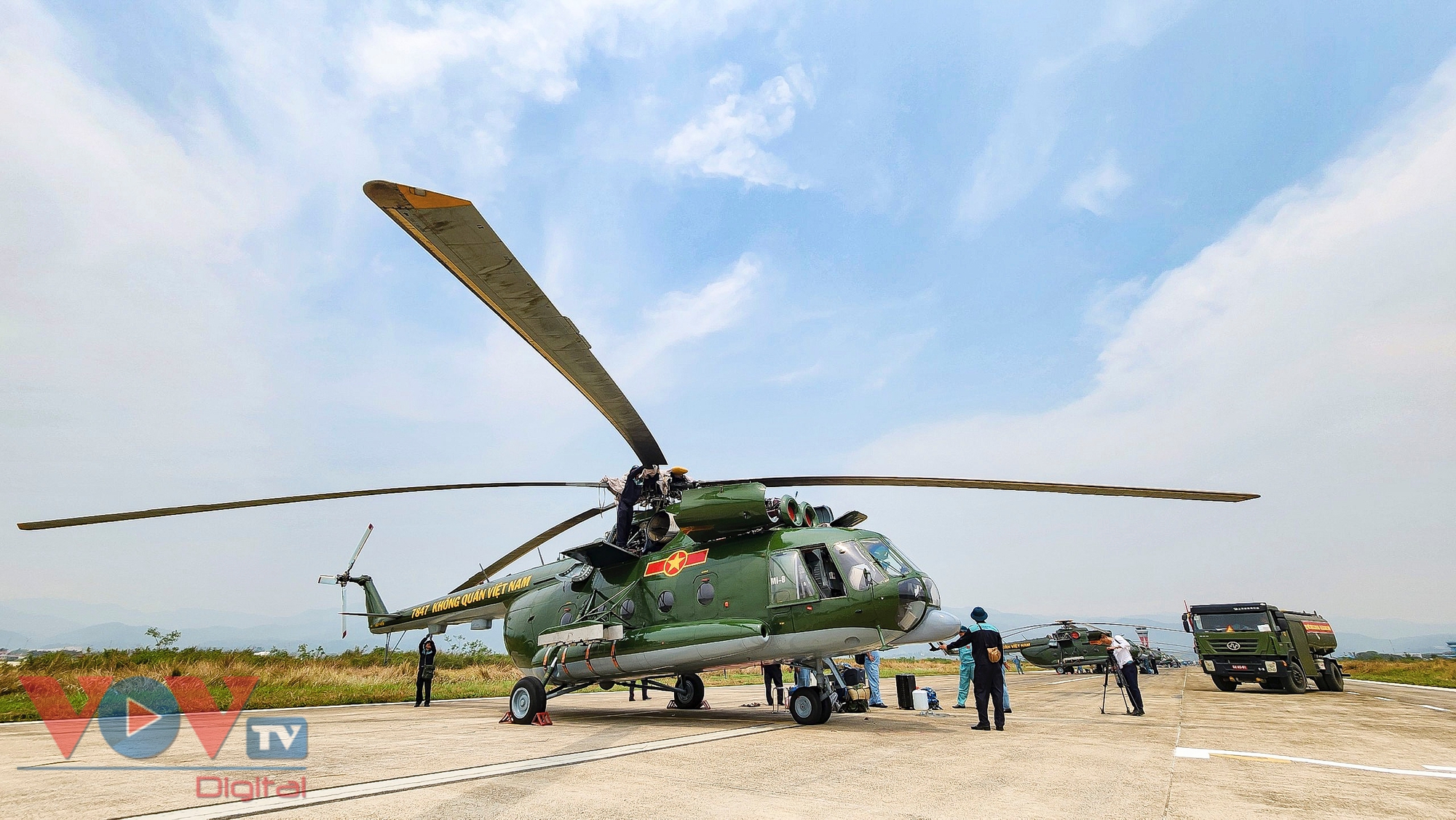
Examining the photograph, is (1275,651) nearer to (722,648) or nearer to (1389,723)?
(1389,723)

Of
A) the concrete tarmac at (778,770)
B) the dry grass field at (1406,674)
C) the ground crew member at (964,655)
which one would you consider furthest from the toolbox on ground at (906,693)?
the dry grass field at (1406,674)

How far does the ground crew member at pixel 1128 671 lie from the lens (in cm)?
1259

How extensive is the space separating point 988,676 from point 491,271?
28.7ft

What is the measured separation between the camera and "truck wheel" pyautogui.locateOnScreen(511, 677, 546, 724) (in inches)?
438

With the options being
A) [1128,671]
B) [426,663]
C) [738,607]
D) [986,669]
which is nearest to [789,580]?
[738,607]

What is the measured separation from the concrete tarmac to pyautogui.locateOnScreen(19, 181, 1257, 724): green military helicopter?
974 mm

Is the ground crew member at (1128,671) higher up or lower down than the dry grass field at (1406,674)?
higher up

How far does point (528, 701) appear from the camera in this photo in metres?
11.2

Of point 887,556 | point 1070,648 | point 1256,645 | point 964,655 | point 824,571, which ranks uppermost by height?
point 887,556

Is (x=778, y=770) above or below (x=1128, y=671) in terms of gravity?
above

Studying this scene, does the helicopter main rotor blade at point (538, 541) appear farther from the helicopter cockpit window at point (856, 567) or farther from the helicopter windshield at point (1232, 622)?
the helicopter windshield at point (1232, 622)

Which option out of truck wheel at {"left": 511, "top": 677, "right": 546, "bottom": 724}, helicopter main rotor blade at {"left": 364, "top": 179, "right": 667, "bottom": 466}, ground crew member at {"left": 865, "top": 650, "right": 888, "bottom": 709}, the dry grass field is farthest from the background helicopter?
helicopter main rotor blade at {"left": 364, "top": 179, "right": 667, "bottom": 466}

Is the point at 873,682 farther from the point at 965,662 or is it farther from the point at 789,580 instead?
the point at 789,580

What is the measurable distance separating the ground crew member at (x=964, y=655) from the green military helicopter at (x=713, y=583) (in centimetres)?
82
